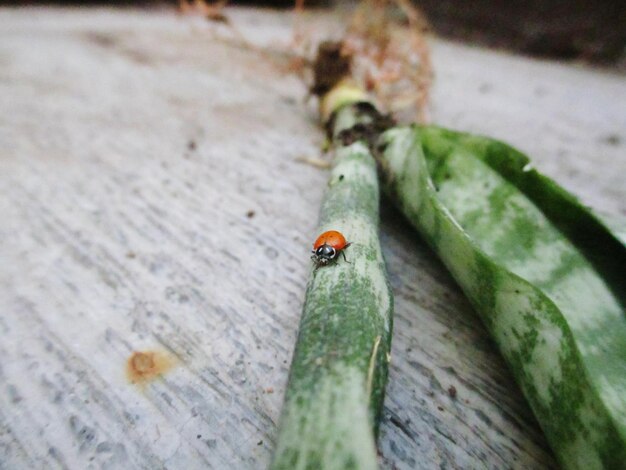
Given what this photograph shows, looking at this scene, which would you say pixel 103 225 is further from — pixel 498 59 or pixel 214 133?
pixel 498 59

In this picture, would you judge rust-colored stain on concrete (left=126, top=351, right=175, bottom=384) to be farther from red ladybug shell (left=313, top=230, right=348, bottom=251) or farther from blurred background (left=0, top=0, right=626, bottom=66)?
blurred background (left=0, top=0, right=626, bottom=66)

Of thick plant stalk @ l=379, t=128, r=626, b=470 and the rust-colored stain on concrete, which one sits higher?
thick plant stalk @ l=379, t=128, r=626, b=470

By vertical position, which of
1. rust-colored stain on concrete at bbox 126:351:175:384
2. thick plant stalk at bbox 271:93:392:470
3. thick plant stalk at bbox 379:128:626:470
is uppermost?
thick plant stalk at bbox 379:128:626:470

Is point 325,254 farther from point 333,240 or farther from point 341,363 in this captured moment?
point 341,363

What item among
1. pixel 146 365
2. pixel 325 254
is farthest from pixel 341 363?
pixel 146 365

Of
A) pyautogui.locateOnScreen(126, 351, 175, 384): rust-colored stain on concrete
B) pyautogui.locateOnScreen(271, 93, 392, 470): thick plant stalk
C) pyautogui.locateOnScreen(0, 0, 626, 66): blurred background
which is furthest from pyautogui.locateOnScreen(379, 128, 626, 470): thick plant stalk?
A: pyautogui.locateOnScreen(0, 0, 626, 66): blurred background

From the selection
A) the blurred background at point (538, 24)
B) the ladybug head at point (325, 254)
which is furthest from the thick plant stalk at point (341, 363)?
the blurred background at point (538, 24)
